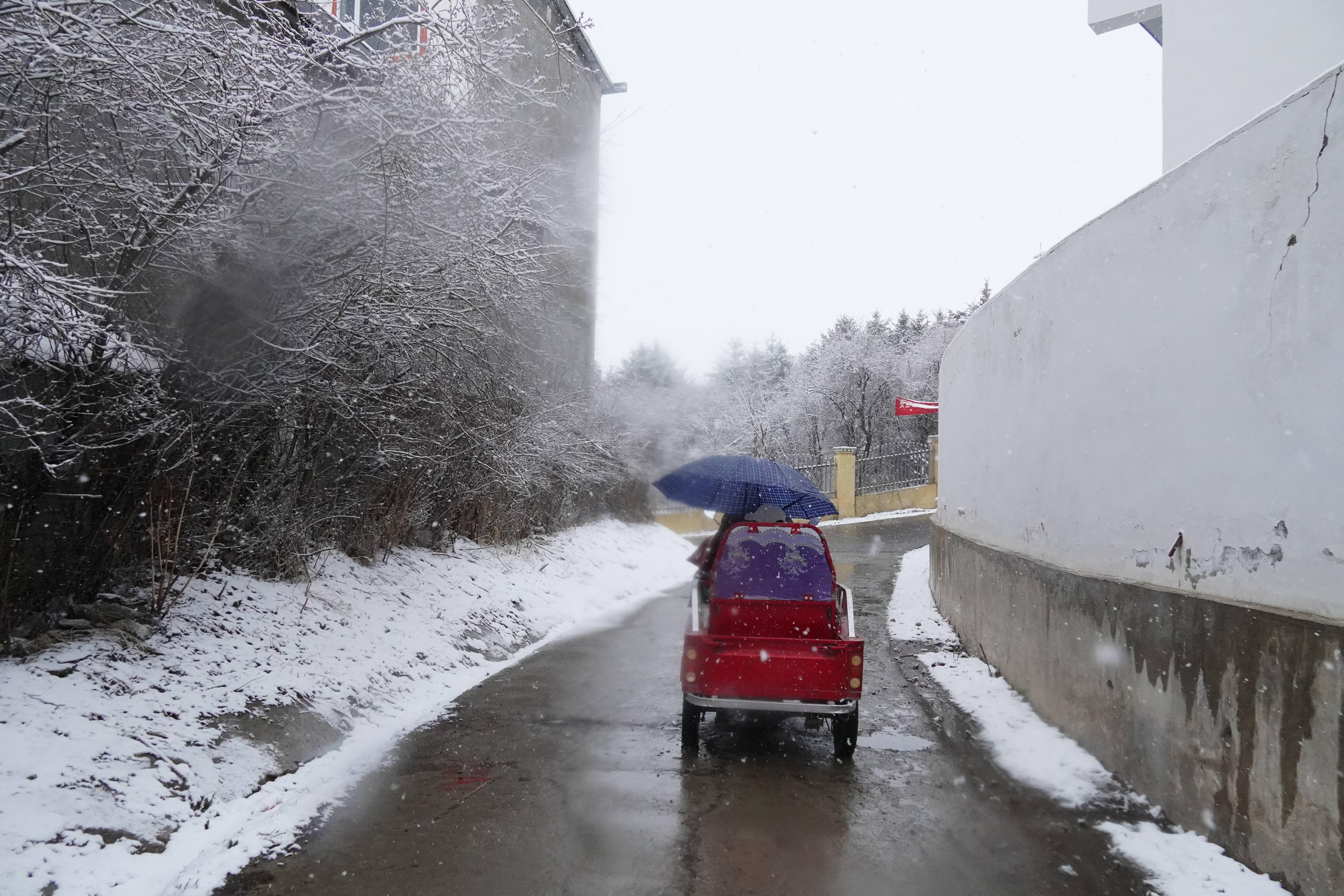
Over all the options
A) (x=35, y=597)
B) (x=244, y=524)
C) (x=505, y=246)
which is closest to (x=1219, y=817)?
(x=505, y=246)

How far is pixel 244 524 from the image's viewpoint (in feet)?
25.9

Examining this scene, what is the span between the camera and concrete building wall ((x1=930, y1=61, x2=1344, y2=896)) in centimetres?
394

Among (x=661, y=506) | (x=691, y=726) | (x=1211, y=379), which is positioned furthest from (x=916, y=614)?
(x=661, y=506)

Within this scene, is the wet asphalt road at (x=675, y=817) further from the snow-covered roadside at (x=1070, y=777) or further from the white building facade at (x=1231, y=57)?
the white building facade at (x=1231, y=57)

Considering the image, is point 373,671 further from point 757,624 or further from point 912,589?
point 912,589

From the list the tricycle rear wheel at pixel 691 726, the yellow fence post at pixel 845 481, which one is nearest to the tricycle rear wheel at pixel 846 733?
the tricycle rear wheel at pixel 691 726

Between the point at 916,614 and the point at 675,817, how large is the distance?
9.23 m

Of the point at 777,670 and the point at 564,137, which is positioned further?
the point at 564,137

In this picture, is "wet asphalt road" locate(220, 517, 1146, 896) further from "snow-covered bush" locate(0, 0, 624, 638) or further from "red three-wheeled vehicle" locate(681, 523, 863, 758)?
"snow-covered bush" locate(0, 0, 624, 638)

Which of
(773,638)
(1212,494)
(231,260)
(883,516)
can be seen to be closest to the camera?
(1212,494)

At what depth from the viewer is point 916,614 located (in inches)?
533

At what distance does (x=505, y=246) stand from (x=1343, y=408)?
5865mm

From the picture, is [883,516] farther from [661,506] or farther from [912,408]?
[661,506]

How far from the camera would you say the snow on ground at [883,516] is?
3022 cm
